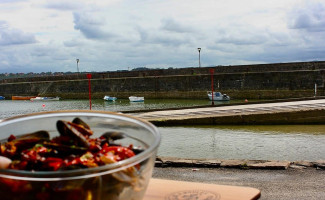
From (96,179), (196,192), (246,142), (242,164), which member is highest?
(96,179)

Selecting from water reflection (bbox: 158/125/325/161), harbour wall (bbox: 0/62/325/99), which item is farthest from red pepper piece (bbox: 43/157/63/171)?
harbour wall (bbox: 0/62/325/99)

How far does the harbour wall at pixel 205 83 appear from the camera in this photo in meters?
28.5

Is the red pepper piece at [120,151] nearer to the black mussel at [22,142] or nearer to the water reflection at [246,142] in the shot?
the black mussel at [22,142]

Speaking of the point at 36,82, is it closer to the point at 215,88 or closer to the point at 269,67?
the point at 215,88

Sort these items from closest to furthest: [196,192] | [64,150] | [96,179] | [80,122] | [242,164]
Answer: [96,179] → [64,150] → [80,122] → [196,192] → [242,164]

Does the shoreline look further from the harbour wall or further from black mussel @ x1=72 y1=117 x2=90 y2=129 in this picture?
the harbour wall

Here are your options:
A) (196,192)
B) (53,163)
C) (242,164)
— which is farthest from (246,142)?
(53,163)

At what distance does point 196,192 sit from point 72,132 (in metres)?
0.63

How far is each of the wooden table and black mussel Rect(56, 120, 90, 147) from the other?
1.41 ft

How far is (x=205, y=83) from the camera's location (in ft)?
106

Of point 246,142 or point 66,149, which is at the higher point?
point 66,149

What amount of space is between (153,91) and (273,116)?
23.2 metres

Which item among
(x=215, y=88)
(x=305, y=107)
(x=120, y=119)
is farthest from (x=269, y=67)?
(x=120, y=119)

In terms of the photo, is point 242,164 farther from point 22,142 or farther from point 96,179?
point 96,179
